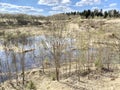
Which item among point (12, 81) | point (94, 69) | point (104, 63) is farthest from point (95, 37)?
point (12, 81)

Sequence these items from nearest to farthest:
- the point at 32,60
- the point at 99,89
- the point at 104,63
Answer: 1. the point at 99,89
2. the point at 104,63
3. the point at 32,60

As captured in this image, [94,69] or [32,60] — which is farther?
[32,60]

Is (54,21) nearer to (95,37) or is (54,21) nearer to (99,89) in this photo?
(99,89)

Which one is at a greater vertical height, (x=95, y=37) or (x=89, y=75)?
(x=95, y=37)

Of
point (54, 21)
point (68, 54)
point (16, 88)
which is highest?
point (54, 21)

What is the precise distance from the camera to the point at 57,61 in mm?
12039

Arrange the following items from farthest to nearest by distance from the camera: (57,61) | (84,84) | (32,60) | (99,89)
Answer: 1. (32,60)
2. (57,61)
3. (84,84)
4. (99,89)

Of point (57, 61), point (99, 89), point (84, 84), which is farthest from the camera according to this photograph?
point (57, 61)

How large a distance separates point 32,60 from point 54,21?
591 centimetres

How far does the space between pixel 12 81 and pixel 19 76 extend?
92 centimetres

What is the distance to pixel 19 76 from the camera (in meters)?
13.2

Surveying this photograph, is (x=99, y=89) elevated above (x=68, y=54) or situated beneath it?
situated beneath

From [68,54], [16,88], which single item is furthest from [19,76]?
[68,54]

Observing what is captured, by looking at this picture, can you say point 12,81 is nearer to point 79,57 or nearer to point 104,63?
point 79,57
